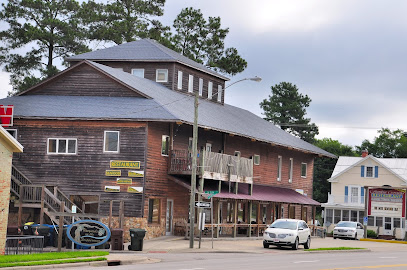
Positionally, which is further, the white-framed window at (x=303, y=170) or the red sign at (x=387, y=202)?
the white-framed window at (x=303, y=170)

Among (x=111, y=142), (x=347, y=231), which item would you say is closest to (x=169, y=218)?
(x=111, y=142)

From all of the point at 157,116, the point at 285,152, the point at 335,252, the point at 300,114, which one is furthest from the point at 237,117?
the point at 300,114

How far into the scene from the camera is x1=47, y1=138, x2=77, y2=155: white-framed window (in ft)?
140

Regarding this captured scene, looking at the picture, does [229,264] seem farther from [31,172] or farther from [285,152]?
[285,152]

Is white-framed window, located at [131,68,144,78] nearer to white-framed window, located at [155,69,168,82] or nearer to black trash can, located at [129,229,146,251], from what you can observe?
white-framed window, located at [155,69,168,82]

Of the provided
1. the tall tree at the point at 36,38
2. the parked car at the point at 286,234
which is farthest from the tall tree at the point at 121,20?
the parked car at the point at 286,234

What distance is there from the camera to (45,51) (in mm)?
68625

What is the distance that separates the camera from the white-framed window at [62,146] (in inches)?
1686

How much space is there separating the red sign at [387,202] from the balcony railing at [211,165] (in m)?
16.0

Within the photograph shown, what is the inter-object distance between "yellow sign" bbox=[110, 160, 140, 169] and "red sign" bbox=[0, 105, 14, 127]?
19.6 feet

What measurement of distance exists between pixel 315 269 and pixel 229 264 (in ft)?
9.93

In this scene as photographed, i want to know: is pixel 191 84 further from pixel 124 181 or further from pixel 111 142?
pixel 124 181

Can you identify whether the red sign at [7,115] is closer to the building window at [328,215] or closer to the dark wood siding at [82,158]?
the dark wood siding at [82,158]

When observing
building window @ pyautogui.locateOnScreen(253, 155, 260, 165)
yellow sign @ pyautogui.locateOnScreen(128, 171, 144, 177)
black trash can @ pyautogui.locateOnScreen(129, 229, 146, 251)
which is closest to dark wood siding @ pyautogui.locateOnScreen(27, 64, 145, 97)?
yellow sign @ pyautogui.locateOnScreen(128, 171, 144, 177)
